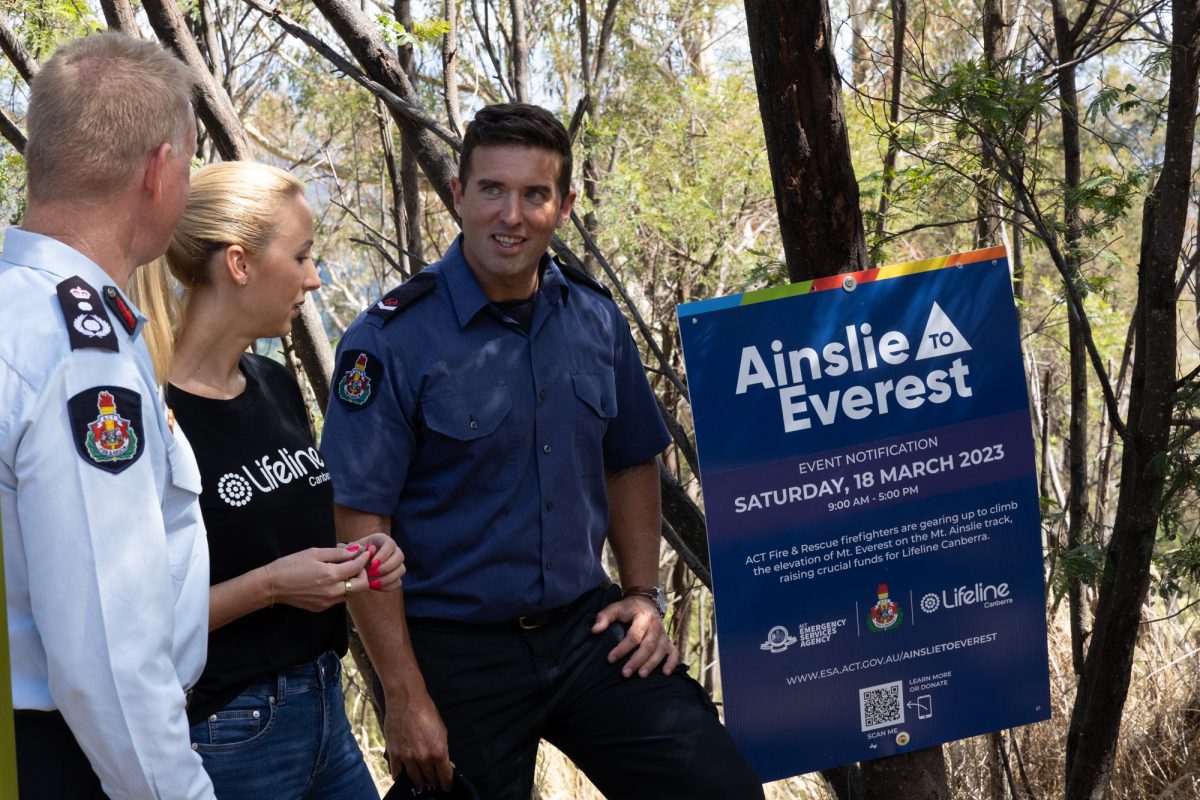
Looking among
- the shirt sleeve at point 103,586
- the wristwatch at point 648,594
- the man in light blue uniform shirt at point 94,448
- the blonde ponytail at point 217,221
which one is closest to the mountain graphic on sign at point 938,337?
the wristwatch at point 648,594

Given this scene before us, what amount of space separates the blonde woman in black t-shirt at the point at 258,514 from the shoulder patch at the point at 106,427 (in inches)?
22.9

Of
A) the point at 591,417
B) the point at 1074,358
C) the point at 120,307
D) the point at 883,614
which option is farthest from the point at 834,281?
the point at 1074,358

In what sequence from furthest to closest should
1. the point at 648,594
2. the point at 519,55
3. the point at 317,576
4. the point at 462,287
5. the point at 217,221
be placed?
the point at 519,55, the point at 648,594, the point at 462,287, the point at 217,221, the point at 317,576

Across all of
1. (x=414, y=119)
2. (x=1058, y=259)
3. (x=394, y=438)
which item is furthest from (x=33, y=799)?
(x=1058, y=259)

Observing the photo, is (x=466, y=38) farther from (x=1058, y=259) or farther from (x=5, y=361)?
(x=5, y=361)

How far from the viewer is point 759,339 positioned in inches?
110

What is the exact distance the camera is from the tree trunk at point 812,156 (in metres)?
2.86

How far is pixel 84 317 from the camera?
151cm

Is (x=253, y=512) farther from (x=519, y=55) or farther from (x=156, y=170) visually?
(x=519, y=55)

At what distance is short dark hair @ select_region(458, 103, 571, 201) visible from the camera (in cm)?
271

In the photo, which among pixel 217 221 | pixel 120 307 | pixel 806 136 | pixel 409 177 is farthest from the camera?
pixel 409 177

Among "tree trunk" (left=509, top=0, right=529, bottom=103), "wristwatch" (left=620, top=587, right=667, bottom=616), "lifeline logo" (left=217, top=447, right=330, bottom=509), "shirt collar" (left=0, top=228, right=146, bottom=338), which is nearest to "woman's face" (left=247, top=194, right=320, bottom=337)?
"lifeline logo" (left=217, top=447, right=330, bottom=509)

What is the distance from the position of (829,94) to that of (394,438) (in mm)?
1318

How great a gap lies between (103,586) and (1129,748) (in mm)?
3701
